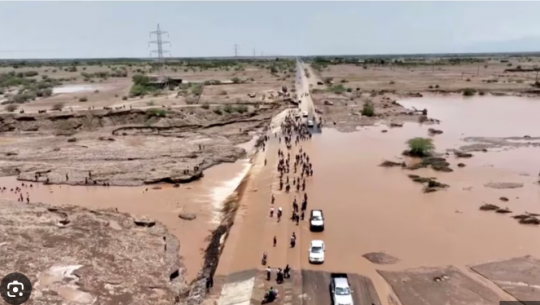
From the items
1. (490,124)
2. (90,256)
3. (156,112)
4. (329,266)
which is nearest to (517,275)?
(329,266)

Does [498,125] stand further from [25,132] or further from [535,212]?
[25,132]

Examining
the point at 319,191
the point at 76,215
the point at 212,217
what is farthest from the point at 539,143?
the point at 76,215

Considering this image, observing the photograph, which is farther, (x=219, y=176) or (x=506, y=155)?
(x=506, y=155)

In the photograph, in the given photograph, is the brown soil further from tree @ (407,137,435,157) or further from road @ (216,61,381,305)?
tree @ (407,137,435,157)

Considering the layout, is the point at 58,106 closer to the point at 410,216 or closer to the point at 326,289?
the point at 410,216

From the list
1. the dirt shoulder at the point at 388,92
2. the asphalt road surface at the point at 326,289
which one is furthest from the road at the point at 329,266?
the dirt shoulder at the point at 388,92

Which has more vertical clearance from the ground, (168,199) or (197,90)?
(197,90)

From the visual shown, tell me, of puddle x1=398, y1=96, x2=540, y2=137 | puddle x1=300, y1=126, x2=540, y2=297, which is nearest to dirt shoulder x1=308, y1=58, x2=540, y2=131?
puddle x1=398, y1=96, x2=540, y2=137
